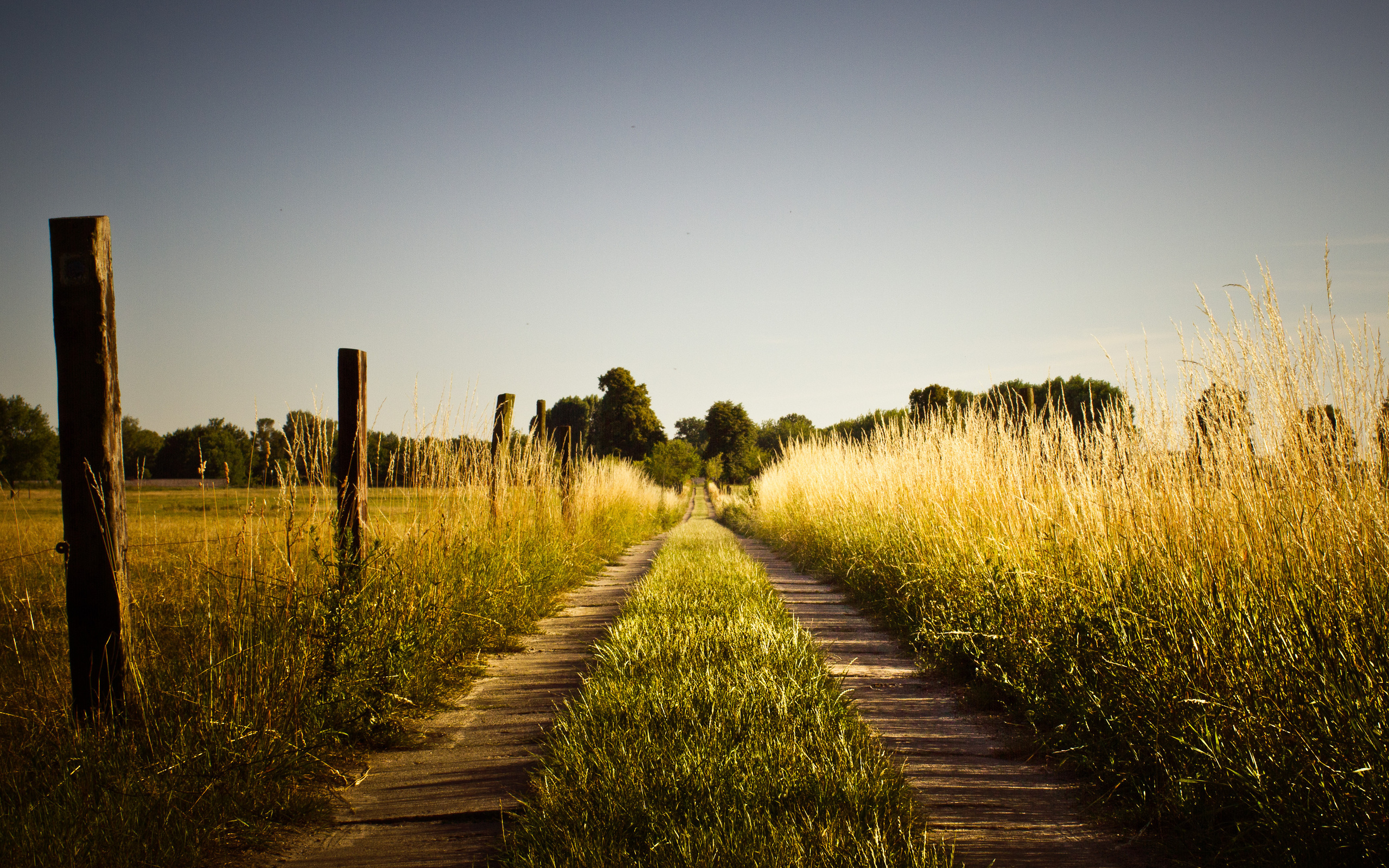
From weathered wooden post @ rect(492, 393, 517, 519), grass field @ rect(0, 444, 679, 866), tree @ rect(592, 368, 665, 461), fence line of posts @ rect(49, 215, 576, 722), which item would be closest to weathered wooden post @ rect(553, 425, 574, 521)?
weathered wooden post @ rect(492, 393, 517, 519)

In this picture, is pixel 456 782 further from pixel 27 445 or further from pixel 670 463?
pixel 670 463

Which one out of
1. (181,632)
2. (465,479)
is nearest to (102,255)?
(181,632)

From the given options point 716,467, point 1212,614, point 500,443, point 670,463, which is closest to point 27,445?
point 500,443

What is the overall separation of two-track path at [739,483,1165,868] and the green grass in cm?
14

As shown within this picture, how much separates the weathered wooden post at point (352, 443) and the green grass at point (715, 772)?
1424mm

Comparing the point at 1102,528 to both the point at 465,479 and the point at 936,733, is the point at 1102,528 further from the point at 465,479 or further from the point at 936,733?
the point at 465,479

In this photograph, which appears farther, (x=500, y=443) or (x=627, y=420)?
(x=627, y=420)

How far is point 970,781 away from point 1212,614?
983 millimetres

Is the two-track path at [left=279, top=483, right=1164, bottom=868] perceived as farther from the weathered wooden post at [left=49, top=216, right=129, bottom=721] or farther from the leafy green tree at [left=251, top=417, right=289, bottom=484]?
the leafy green tree at [left=251, top=417, right=289, bottom=484]

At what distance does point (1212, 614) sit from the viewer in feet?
6.80

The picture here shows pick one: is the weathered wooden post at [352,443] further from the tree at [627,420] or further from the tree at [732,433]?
the tree at [732,433]

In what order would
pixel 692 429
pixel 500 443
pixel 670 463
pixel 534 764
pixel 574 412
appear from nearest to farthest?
pixel 534 764 < pixel 500 443 < pixel 670 463 < pixel 574 412 < pixel 692 429

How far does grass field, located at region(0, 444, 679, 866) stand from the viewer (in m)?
1.71

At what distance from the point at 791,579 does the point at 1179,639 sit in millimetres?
4885
